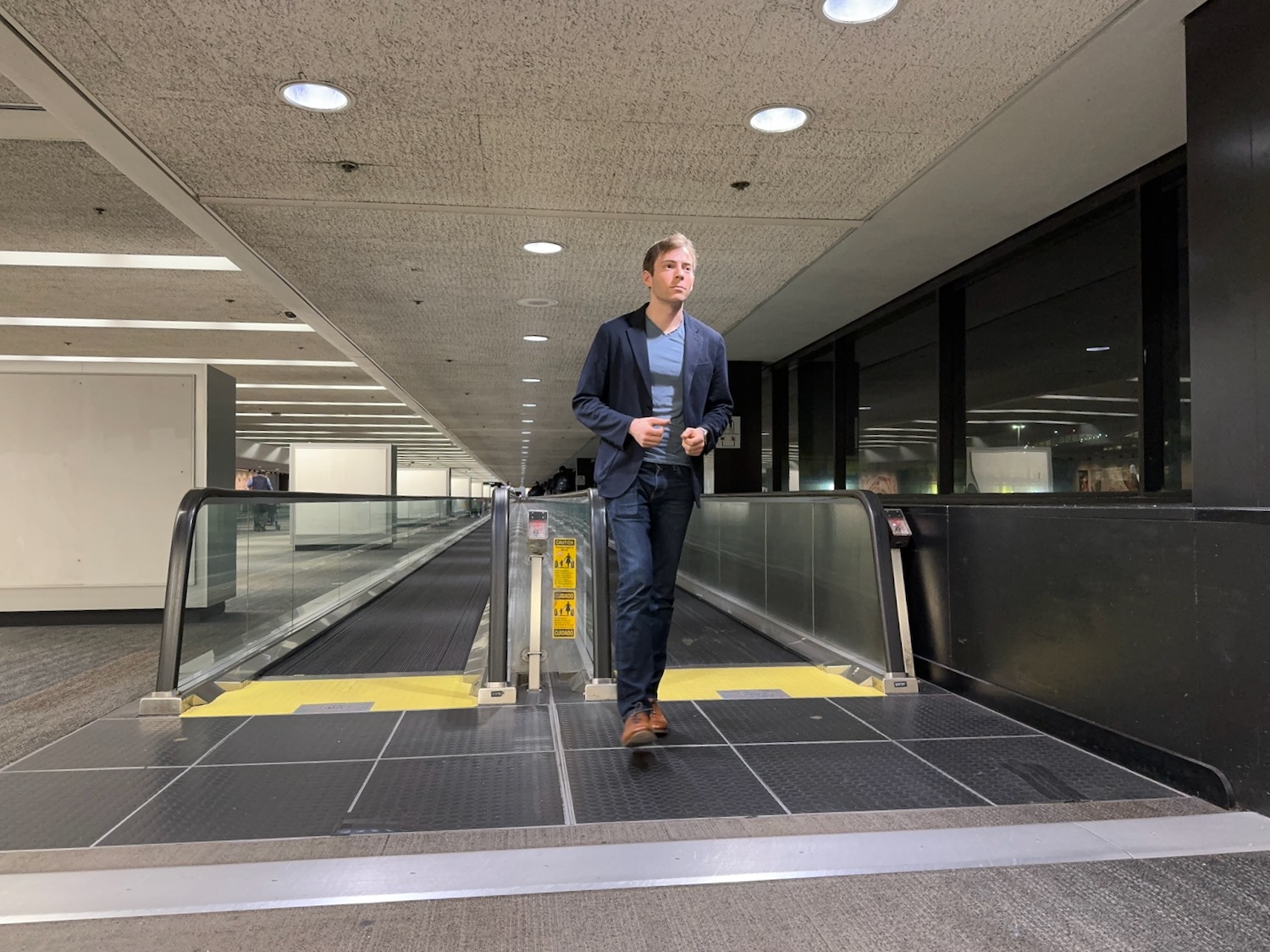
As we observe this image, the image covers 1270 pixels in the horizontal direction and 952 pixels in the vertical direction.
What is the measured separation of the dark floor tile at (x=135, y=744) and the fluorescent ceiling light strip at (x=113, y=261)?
11.4ft

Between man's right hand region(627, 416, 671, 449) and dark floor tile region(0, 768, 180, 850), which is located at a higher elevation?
man's right hand region(627, 416, 671, 449)

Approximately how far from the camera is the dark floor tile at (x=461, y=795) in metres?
2.62

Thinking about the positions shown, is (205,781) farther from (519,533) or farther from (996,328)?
(996,328)

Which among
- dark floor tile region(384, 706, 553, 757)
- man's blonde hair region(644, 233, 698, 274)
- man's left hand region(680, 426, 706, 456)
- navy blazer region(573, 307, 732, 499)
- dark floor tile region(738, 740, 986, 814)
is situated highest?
man's blonde hair region(644, 233, 698, 274)

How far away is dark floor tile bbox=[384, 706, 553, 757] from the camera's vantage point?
343cm

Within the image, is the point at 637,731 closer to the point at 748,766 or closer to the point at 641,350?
the point at 748,766

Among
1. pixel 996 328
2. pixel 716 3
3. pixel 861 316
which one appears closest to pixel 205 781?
pixel 716 3

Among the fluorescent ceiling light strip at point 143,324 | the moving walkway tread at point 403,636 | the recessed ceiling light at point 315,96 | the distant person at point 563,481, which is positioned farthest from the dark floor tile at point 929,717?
the distant person at point 563,481

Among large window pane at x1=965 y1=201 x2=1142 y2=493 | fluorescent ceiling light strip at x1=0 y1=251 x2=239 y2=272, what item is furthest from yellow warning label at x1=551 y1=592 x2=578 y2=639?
fluorescent ceiling light strip at x1=0 y1=251 x2=239 y2=272

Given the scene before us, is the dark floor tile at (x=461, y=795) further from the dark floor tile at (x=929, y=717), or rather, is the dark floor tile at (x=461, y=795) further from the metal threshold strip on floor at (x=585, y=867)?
the dark floor tile at (x=929, y=717)

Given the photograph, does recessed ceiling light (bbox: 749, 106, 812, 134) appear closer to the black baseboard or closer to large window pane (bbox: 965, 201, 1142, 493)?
large window pane (bbox: 965, 201, 1142, 493)

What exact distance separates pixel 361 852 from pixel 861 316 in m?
7.16

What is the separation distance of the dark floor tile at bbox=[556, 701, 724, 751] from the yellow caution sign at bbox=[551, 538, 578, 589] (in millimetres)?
710

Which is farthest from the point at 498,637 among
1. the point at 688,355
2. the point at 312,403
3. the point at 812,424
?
the point at 312,403
